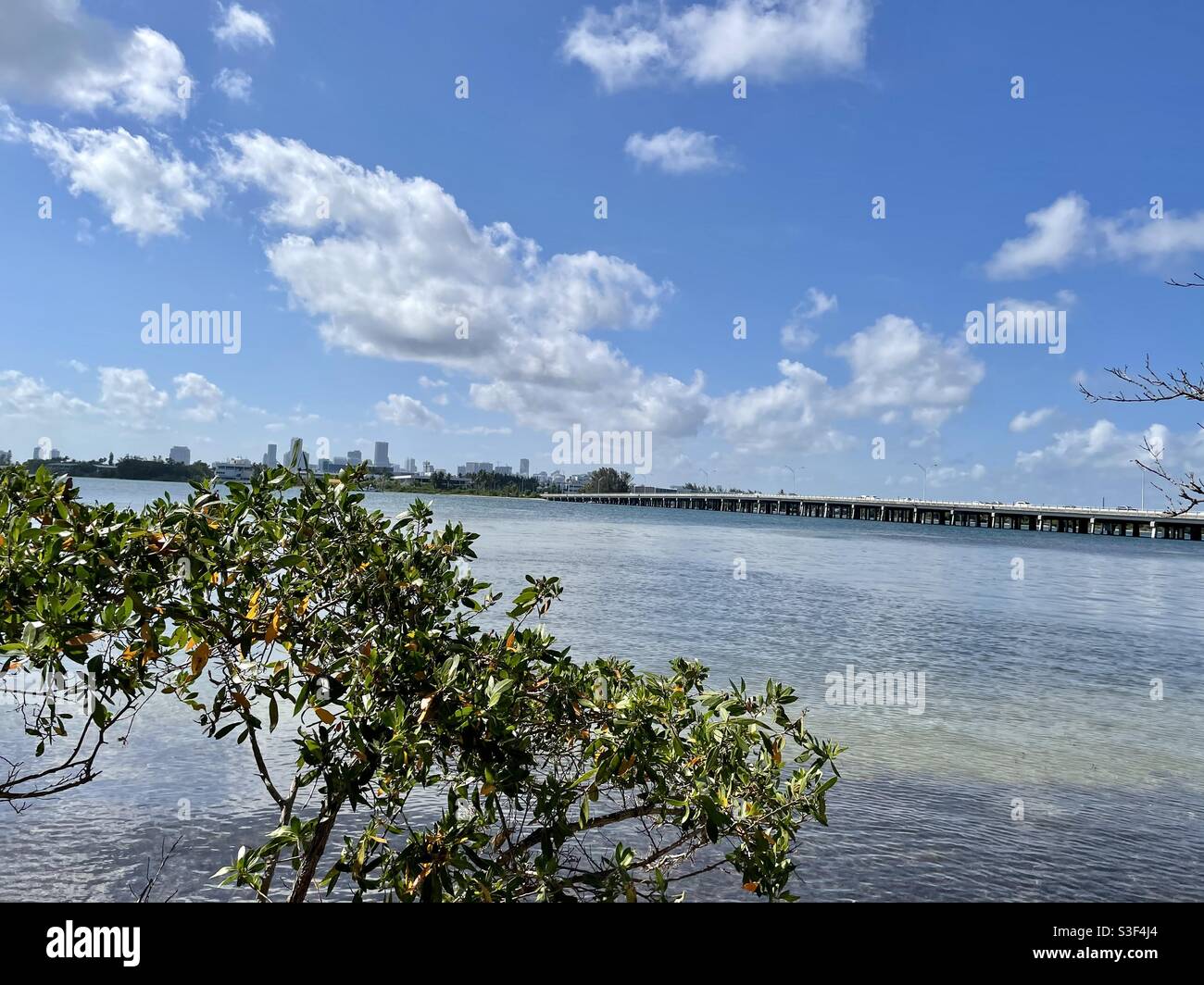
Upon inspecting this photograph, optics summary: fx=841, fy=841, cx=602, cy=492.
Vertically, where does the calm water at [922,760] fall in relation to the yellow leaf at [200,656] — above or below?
below

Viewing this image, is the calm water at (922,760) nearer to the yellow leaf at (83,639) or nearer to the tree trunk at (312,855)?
the tree trunk at (312,855)

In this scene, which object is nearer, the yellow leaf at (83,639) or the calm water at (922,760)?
the yellow leaf at (83,639)

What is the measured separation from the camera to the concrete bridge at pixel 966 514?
5074 inches

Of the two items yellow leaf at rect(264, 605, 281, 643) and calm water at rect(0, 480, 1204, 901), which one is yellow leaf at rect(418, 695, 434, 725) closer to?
yellow leaf at rect(264, 605, 281, 643)

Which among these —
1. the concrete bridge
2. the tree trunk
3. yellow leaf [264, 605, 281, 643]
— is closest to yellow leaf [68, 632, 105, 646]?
yellow leaf [264, 605, 281, 643]

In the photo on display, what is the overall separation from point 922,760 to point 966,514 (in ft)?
527

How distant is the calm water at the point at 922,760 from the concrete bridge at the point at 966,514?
4077 inches

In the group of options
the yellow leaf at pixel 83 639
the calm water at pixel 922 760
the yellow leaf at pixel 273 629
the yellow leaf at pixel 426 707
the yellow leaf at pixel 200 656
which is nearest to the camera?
the yellow leaf at pixel 83 639

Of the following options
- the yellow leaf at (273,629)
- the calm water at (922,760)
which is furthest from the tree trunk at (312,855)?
the calm water at (922,760)

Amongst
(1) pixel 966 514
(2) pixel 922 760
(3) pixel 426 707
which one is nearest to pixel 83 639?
(3) pixel 426 707

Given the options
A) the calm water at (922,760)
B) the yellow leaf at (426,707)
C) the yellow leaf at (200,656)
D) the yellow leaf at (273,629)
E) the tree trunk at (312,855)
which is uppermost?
the yellow leaf at (273,629)

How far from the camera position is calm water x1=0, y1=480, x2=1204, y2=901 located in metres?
7.34

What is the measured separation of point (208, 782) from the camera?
874 centimetres

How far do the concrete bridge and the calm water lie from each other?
10355cm
